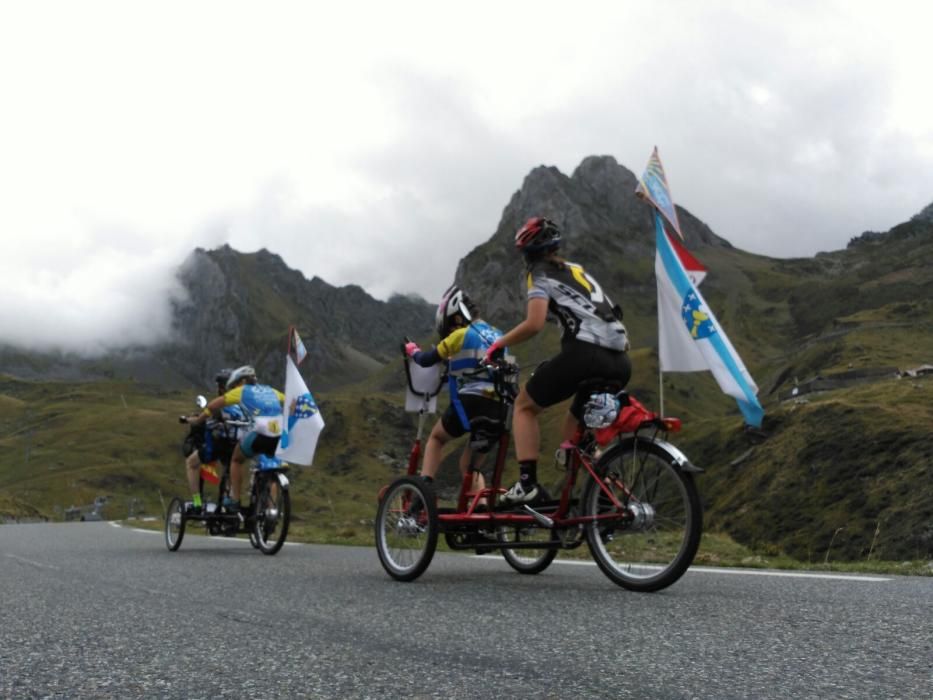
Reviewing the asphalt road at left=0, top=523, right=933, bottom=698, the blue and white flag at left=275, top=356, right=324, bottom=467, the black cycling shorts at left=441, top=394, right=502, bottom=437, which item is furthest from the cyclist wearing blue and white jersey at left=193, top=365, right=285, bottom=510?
the black cycling shorts at left=441, top=394, right=502, bottom=437

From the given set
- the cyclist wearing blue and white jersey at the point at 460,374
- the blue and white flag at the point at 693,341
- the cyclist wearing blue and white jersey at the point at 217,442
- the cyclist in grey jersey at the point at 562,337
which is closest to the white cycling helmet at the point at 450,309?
the cyclist wearing blue and white jersey at the point at 460,374

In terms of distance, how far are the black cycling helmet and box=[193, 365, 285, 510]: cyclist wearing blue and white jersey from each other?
5969 millimetres

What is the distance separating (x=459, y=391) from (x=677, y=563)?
245 centimetres

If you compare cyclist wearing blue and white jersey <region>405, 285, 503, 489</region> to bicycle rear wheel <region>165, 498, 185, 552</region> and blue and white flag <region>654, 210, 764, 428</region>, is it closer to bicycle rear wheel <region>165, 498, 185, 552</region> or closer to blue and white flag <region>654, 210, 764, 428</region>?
blue and white flag <region>654, 210, 764, 428</region>

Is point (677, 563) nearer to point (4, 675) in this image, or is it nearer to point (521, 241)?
point (521, 241)

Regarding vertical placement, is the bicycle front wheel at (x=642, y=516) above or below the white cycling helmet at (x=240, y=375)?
below

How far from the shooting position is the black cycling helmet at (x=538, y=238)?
6.12 meters

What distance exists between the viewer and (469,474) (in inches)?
273

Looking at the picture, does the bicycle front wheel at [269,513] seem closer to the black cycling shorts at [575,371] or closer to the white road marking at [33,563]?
the white road marking at [33,563]

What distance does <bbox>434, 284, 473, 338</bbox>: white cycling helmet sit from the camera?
7285 mm

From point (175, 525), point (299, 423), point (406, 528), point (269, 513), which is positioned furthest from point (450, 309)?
point (299, 423)

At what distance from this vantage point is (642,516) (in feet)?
17.8

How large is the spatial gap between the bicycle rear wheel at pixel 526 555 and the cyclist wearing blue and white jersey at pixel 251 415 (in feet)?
16.1

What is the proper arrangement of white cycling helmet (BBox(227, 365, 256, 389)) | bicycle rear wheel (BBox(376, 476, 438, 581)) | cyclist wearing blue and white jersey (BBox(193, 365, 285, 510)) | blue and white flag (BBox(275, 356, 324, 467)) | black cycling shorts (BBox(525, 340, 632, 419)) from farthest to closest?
blue and white flag (BBox(275, 356, 324, 467))
white cycling helmet (BBox(227, 365, 256, 389))
cyclist wearing blue and white jersey (BBox(193, 365, 285, 510))
bicycle rear wheel (BBox(376, 476, 438, 581))
black cycling shorts (BBox(525, 340, 632, 419))
